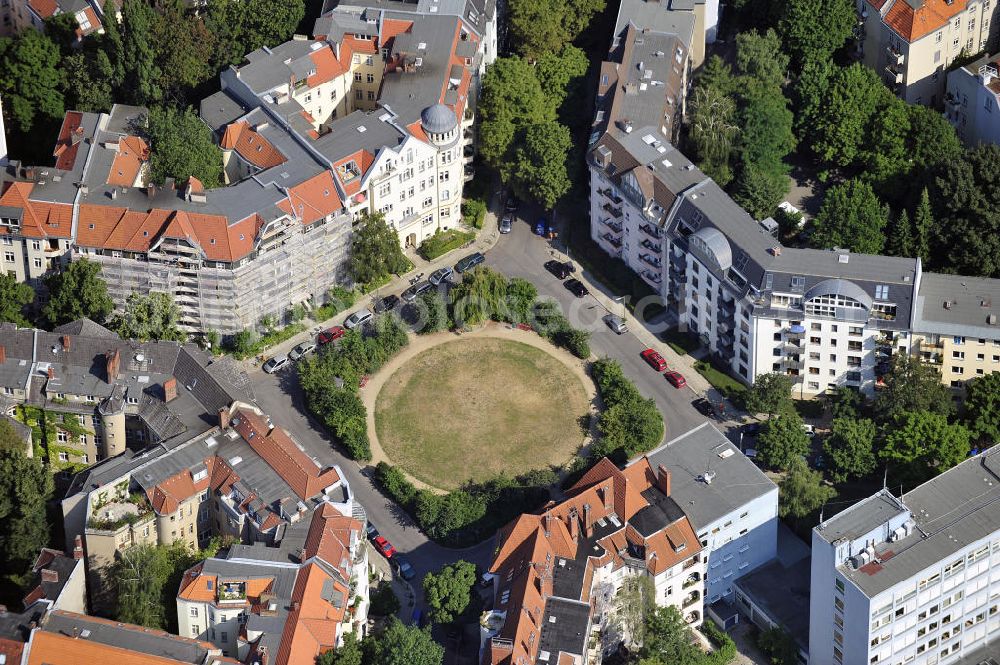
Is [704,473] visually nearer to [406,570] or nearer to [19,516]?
[406,570]

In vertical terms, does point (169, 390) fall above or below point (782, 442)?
above

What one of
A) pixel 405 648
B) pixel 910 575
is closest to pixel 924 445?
pixel 910 575

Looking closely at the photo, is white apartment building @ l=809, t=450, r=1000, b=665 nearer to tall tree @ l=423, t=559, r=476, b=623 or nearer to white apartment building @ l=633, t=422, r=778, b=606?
white apartment building @ l=633, t=422, r=778, b=606

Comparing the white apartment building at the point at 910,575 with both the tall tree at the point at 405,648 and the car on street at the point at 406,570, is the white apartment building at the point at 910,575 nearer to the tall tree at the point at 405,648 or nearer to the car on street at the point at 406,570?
the tall tree at the point at 405,648

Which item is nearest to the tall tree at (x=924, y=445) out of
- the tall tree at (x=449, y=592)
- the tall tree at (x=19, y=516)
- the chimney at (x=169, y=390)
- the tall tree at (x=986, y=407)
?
the tall tree at (x=986, y=407)

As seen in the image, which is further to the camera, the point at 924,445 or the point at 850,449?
the point at 850,449

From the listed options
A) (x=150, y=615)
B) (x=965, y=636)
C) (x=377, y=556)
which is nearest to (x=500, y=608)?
(x=377, y=556)
